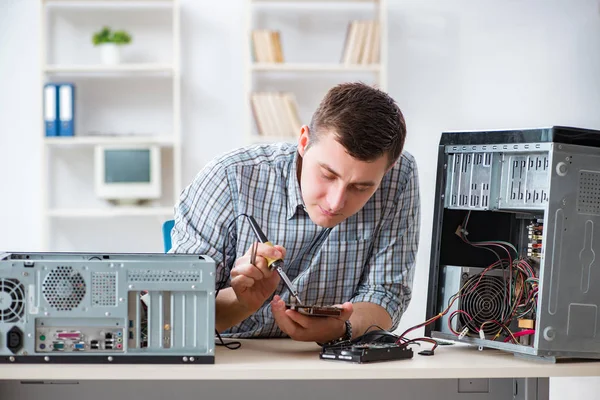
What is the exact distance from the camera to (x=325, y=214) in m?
1.55

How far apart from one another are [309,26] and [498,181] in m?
2.71

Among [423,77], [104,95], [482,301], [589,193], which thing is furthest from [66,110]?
[589,193]

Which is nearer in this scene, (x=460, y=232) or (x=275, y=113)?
(x=460, y=232)

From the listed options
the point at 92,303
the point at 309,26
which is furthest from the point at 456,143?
the point at 309,26

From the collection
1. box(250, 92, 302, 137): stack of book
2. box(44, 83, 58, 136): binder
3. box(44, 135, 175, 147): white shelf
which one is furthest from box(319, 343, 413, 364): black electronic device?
box(44, 83, 58, 136): binder

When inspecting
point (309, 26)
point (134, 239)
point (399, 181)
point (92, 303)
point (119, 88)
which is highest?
point (309, 26)

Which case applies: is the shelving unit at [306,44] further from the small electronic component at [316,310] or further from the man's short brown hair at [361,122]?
the small electronic component at [316,310]

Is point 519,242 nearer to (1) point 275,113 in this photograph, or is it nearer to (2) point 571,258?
(2) point 571,258

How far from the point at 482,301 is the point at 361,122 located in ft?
1.37

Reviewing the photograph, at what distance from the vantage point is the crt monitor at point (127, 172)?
378 centimetres

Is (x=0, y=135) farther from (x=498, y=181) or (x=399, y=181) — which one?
(x=498, y=181)

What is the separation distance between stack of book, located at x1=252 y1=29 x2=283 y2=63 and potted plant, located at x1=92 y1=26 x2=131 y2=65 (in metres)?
0.63

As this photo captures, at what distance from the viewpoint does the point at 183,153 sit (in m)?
3.98

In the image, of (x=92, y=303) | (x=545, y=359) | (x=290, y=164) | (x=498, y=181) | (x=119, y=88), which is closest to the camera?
(x=92, y=303)
